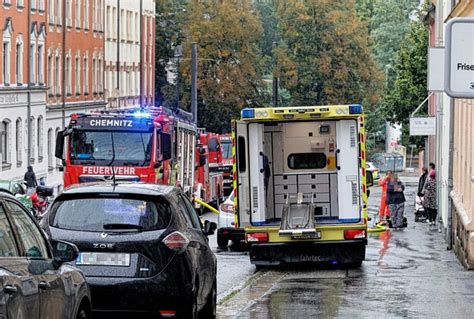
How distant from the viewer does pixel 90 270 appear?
475 inches

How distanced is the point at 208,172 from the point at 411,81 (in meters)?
12.6

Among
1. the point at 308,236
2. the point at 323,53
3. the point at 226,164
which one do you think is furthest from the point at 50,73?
the point at 308,236

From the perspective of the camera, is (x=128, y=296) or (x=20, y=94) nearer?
(x=128, y=296)

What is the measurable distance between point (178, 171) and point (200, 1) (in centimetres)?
5236

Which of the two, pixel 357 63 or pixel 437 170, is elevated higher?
pixel 357 63

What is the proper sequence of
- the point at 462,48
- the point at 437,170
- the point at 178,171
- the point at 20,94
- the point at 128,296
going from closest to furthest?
the point at 462,48 → the point at 128,296 → the point at 178,171 → the point at 437,170 → the point at 20,94

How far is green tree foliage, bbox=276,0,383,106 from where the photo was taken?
86062 millimetres

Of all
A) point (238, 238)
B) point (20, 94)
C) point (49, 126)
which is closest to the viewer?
point (238, 238)

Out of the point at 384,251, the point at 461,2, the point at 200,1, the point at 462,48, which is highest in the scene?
the point at 200,1

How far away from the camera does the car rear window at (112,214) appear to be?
12328 millimetres

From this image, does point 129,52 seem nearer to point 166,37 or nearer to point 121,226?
point 166,37

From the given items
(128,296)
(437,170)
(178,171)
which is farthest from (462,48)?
(437,170)

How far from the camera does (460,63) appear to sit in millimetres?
8914

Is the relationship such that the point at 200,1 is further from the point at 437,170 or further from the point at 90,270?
the point at 90,270
